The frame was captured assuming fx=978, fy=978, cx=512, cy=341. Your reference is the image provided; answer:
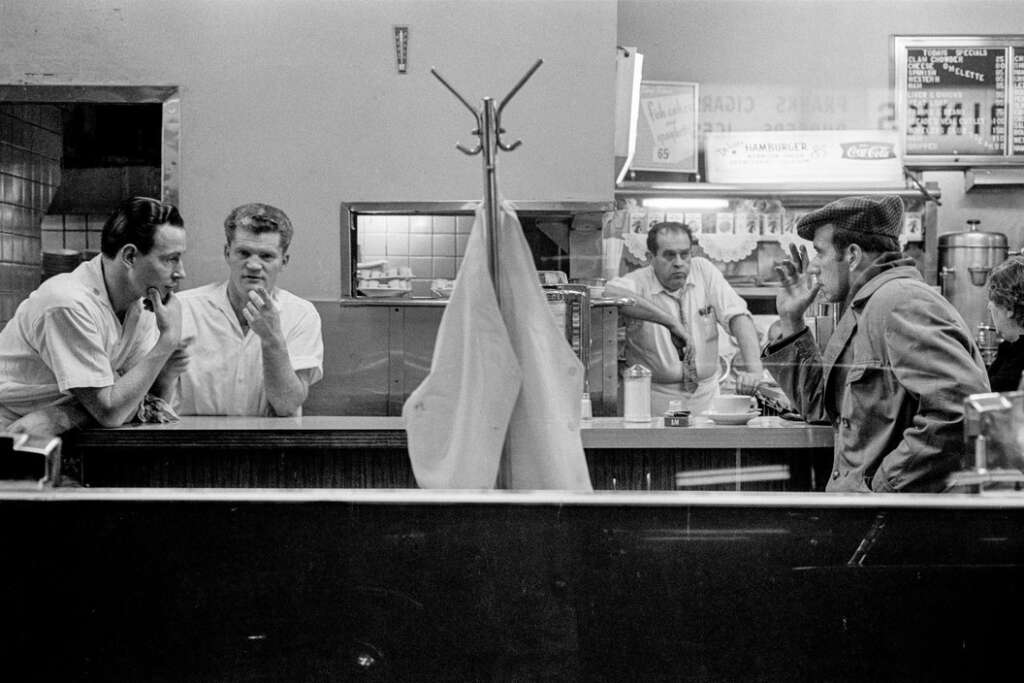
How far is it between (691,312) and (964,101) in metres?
2.35

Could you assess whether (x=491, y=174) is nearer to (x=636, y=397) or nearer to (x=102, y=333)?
(x=102, y=333)

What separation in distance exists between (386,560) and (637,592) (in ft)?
1.28

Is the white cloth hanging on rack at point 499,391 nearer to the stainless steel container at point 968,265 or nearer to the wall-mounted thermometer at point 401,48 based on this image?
the wall-mounted thermometer at point 401,48

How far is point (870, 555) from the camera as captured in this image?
1.49 m

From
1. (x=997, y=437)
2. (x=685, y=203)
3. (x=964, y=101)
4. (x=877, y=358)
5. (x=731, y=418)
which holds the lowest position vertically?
(x=731, y=418)

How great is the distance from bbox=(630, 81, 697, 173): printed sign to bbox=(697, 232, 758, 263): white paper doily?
471mm

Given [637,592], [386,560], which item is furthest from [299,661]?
[637,592]

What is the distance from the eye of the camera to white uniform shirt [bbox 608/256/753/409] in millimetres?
4973

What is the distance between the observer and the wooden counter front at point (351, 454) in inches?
121

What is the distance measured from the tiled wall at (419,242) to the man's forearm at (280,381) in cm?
100

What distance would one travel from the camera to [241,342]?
3.66 m

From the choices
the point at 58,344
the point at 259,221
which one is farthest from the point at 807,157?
the point at 58,344

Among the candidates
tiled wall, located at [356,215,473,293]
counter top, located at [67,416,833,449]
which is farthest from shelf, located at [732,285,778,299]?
counter top, located at [67,416,833,449]

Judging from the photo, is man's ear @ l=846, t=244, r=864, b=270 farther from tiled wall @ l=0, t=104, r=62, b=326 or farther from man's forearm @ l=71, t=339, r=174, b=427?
tiled wall @ l=0, t=104, r=62, b=326
